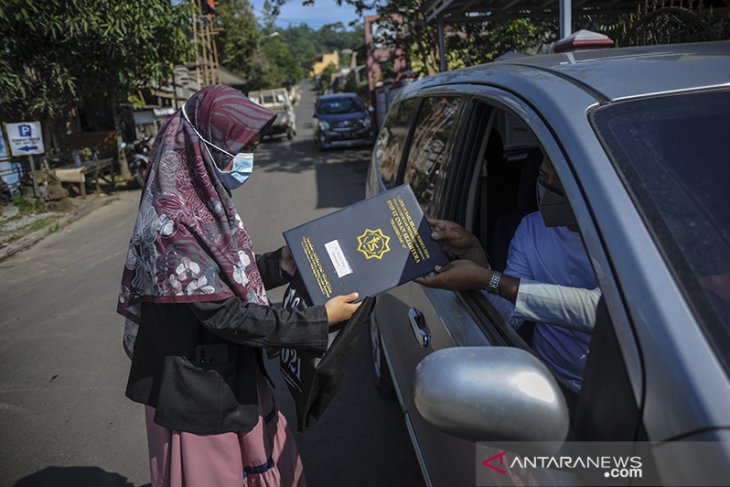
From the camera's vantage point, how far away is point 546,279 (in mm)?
1863

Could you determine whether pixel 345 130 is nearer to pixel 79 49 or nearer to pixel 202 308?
pixel 79 49

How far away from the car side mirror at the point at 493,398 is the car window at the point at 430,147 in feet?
4.16

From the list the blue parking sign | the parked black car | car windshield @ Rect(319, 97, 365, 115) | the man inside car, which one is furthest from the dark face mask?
car windshield @ Rect(319, 97, 365, 115)

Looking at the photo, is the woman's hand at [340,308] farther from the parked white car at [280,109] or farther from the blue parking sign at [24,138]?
the parked white car at [280,109]

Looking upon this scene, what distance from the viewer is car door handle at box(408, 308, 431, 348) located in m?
2.04

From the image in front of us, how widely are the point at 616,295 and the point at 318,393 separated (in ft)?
3.35

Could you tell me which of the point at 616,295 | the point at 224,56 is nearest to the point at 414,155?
the point at 616,295

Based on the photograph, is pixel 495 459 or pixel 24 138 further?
pixel 24 138

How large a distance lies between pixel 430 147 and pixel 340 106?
1595cm

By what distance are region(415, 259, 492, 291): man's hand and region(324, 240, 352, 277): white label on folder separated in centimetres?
29

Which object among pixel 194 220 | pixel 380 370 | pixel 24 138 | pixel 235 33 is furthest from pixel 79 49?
pixel 235 33

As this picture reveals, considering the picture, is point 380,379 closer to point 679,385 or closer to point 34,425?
point 34,425

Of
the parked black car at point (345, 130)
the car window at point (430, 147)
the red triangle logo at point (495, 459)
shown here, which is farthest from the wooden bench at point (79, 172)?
the red triangle logo at point (495, 459)

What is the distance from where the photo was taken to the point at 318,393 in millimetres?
1798
